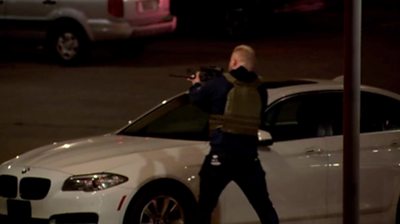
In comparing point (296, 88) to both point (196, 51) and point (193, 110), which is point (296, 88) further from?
point (196, 51)

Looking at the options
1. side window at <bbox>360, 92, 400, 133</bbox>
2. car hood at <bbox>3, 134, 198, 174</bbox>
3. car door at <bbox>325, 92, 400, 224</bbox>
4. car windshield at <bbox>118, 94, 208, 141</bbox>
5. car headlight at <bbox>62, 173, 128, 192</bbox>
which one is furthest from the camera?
side window at <bbox>360, 92, 400, 133</bbox>

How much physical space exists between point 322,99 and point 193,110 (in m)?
1.01

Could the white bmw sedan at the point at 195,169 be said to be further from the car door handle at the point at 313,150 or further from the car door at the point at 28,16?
the car door at the point at 28,16

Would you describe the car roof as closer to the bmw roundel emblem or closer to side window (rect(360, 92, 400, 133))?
side window (rect(360, 92, 400, 133))

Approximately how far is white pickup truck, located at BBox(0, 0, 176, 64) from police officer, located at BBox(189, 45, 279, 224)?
1081 cm

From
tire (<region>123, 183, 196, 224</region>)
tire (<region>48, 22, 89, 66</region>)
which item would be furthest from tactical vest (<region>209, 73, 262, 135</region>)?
tire (<region>48, 22, 89, 66</region>)

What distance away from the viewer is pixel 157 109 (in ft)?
30.1

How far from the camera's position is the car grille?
8.09 meters

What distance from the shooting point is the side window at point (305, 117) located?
8422 mm

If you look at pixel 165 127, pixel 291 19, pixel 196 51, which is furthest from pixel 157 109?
pixel 291 19

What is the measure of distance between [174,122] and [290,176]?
117 cm

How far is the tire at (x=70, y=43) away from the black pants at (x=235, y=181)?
11.1m

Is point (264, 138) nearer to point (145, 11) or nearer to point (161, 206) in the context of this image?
point (161, 206)

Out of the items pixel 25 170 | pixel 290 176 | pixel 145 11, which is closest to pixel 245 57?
pixel 290 176
